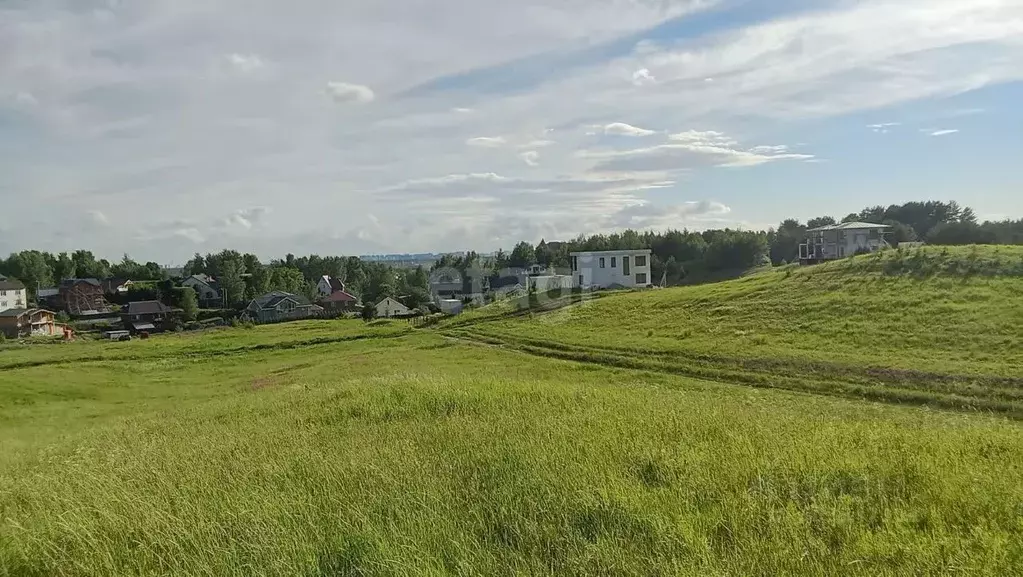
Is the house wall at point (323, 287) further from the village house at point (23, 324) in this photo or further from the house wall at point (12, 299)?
the house wall at point (12, 299)

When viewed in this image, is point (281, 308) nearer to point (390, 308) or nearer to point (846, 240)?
point (390, 308)

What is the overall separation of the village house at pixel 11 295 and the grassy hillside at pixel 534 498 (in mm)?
124792

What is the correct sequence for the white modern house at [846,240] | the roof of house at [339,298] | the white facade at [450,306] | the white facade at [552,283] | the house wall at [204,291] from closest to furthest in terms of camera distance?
the white facade at [552,283] < the white modern house at [846,240] < the white facade at [450,306] < the roof of house at [339,298] < the house wall at [204,291]

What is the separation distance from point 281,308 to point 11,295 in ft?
151

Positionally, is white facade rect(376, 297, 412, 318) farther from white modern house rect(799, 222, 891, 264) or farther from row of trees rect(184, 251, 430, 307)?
white modern house rect(799, 222, 891, 264)

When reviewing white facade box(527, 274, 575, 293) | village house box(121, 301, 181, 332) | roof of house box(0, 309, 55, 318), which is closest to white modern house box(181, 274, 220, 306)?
village house box(121, 301, 181, 332)

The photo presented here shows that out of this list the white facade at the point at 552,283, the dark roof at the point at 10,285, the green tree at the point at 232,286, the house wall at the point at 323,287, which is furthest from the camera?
the house wall at the point at 323,287

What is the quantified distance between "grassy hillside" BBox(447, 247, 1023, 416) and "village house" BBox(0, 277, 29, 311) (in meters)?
100.0

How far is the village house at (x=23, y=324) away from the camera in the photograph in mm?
95000

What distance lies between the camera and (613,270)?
80188 millimetres

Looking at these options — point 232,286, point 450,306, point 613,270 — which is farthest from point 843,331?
point 232,286

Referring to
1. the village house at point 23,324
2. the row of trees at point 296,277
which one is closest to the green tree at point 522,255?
the row of trees at point 296,277

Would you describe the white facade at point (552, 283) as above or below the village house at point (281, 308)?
above

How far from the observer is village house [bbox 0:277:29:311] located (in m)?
109
